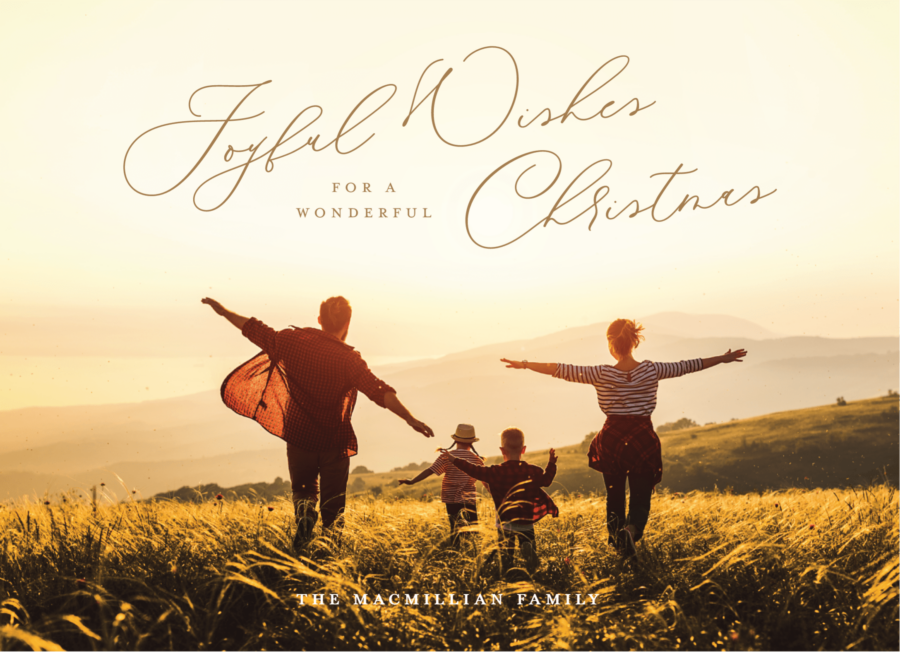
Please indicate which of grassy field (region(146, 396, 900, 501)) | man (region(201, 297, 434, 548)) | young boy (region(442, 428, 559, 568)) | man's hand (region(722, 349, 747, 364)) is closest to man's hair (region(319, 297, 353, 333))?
man (region(201, 297, 434, 548))

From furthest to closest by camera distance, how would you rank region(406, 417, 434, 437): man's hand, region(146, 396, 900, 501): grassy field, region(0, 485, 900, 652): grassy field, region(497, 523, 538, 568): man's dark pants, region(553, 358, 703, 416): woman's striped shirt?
1. region(146, 396, 900, 501): grassy field
2. region(553, 358, 703, 416): woman's striped shirt
3. region(406, 417, 434, 437): man's hand
4. region(497, 523, 538, 568): man's dark pants
5. region(0, 485, 900, 652): grassy field

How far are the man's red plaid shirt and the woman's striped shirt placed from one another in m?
1.97

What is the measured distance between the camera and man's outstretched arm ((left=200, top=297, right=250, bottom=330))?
5.67 m

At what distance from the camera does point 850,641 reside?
3.85m

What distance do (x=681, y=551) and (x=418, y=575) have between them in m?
2.45

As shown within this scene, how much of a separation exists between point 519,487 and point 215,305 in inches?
133

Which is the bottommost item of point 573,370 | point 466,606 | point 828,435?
point 828,435

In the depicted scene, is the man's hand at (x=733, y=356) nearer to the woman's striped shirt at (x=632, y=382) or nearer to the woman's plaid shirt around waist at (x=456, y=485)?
the woman's striped shirt at (x=632, y=382)

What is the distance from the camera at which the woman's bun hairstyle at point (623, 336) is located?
5.64 meters

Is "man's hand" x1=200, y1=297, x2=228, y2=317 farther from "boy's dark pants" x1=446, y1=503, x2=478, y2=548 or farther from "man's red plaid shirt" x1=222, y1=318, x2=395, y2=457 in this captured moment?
"boy's dark pants" x1=446, y1=503, x2=478, y2=548

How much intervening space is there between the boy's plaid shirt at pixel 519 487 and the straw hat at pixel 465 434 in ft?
3.02

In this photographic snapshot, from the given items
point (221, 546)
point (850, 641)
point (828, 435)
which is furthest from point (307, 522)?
point (828, 435)

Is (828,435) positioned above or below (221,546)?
below

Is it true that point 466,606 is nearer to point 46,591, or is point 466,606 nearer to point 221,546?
point 221,546
